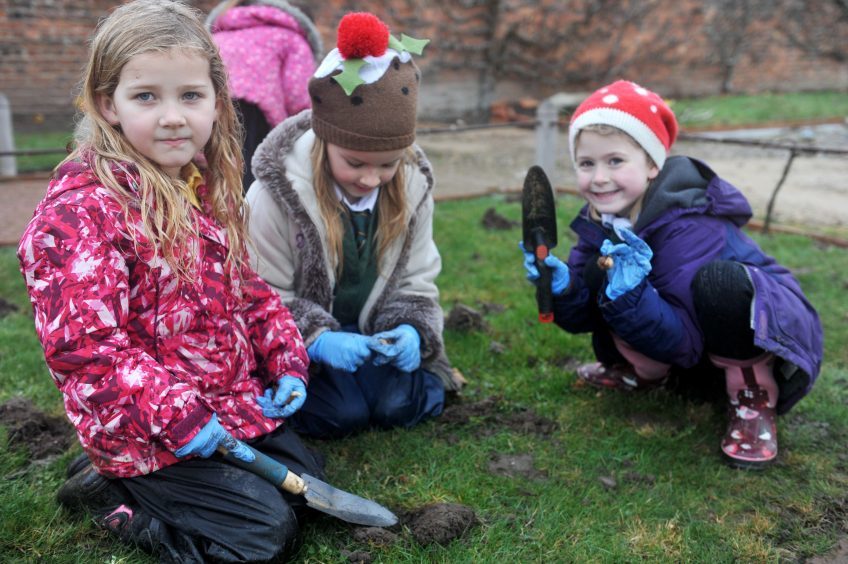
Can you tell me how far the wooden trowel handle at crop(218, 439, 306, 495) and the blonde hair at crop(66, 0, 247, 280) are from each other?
502 millimetres

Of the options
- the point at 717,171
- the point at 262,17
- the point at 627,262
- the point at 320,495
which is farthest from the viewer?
the point at 717,171

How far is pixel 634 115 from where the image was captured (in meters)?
2.68

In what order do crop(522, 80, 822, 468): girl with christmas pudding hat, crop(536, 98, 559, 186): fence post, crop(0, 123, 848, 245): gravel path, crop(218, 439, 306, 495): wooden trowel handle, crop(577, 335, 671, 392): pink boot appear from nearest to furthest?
crop(218, 439, 306, 495): wooden trowel handle < crop(522, 80, 822, 468): girl with christmas pudding hat < crop(577, 335, 671, 392): pink boot < crop(0, 123, 848, 245): gravel path < crop(536, 98, 559, 186): fence post

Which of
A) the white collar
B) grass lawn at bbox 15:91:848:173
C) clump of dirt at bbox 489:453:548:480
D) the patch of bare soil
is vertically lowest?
grass lawn at bbox 15:91:848:173

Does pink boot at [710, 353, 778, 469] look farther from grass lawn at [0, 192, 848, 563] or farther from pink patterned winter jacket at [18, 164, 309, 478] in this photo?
pink patterned winter jacket at [18, 164, 309, 478]

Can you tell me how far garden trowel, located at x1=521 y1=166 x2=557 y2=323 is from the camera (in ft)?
8.80

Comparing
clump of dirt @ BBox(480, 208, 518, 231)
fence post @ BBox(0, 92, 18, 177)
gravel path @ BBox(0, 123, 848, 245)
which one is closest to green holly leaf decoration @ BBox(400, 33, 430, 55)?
clump of dirt @ BBox(480, 208, 518, 231)

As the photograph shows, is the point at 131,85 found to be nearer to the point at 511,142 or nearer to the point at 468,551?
the point at 468,551

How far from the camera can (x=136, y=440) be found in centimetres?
197

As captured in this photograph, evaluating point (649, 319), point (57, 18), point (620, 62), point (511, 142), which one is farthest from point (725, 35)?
point (649, 319)

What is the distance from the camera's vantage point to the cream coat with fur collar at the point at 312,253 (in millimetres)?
2703

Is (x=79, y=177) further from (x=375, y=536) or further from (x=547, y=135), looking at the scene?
(x=547, y=135)

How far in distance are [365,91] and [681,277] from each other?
4.04 feet

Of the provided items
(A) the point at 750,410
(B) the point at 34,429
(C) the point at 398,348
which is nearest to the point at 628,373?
(A) the point at 750,410
